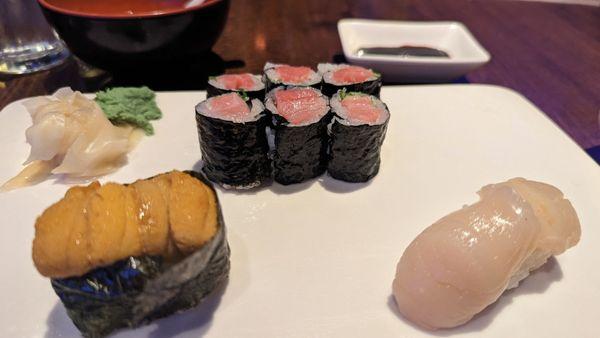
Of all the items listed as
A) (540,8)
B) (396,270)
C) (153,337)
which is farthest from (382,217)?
(540,8)

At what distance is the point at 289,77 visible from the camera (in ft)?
7.31

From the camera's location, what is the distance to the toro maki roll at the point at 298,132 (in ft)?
6.14

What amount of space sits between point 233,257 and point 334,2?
130 inches

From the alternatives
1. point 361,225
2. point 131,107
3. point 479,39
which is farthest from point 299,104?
point 479,39

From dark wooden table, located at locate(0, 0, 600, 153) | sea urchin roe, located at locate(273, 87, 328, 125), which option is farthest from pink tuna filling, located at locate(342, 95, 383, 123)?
dark wooden table, located at locate(0, 0, 600, 153)

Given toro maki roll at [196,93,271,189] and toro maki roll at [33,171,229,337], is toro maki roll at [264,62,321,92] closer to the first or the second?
toro maki roll at [196,93,271,189]

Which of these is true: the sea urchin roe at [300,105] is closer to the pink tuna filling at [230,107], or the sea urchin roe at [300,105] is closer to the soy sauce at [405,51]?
the pink tuna filling at [230,107]

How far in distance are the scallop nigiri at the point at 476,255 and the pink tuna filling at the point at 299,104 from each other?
73 cm

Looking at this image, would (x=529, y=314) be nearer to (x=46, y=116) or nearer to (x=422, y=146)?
(x=422, y=146)

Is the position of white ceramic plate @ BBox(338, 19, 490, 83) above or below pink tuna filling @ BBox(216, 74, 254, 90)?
below

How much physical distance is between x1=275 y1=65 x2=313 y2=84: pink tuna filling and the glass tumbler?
1.74 metres

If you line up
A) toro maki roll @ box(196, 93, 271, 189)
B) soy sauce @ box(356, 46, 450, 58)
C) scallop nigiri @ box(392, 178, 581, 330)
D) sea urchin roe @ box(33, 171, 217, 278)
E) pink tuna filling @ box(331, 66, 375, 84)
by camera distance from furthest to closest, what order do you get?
1. soy sauce @ box(356, 46, 450, 58)
2. pink tuna filling @ box(331, 66, 375, 84)
3. toro maki roll @ box(196, 93, 271, 189)
4. scallop nigiri @ box(392, 178, 581, 330)
5. sea urchin roe @ box(33, 171, 217, 278)

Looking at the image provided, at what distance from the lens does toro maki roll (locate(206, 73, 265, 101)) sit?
2086 millimetres

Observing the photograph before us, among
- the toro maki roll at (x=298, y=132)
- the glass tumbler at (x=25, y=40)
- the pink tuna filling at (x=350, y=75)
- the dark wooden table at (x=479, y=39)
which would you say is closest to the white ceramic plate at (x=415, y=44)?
the dark wooden table at (x=479, y=39)
